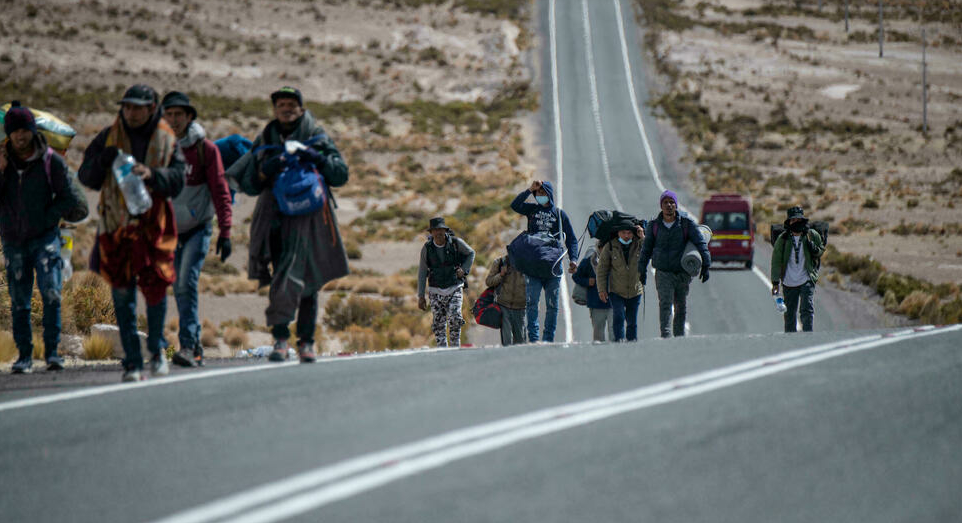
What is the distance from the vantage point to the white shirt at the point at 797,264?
46.3ft

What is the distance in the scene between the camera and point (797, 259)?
14133 mm

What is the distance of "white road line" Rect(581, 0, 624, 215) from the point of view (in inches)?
1844

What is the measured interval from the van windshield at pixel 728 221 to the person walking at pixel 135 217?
2362 centimetres

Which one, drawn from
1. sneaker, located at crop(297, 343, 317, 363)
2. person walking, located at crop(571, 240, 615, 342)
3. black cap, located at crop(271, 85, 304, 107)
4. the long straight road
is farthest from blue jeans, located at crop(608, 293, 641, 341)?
the long straight road

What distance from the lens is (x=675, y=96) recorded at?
68.9 meters

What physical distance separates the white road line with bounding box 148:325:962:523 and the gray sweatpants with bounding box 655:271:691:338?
499 centimetres

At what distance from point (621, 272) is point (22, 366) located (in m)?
6.69

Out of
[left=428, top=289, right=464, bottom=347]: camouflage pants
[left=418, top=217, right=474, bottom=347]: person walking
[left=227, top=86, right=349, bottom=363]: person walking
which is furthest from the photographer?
[left=428, top=289, right=464, bottom=347]: camouflage pants

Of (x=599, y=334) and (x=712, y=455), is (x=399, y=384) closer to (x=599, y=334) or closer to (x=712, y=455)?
(x=712, y=455)

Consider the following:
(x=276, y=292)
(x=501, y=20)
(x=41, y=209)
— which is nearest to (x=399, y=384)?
(x=276, y=292)

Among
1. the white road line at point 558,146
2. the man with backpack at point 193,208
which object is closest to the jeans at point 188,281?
the man with backpack at point 193,208

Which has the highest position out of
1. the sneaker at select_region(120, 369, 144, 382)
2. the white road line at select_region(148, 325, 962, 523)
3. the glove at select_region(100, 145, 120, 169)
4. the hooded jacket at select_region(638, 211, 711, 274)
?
the glove at select_region(100, 145, 120, 169)

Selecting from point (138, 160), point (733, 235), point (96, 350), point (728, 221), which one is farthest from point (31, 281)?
point (728, 221)

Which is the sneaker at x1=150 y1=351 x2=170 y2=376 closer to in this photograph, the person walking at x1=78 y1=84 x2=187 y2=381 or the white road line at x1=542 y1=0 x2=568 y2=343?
the person walking at x1=78 y1=84 x2=187 y2=381
